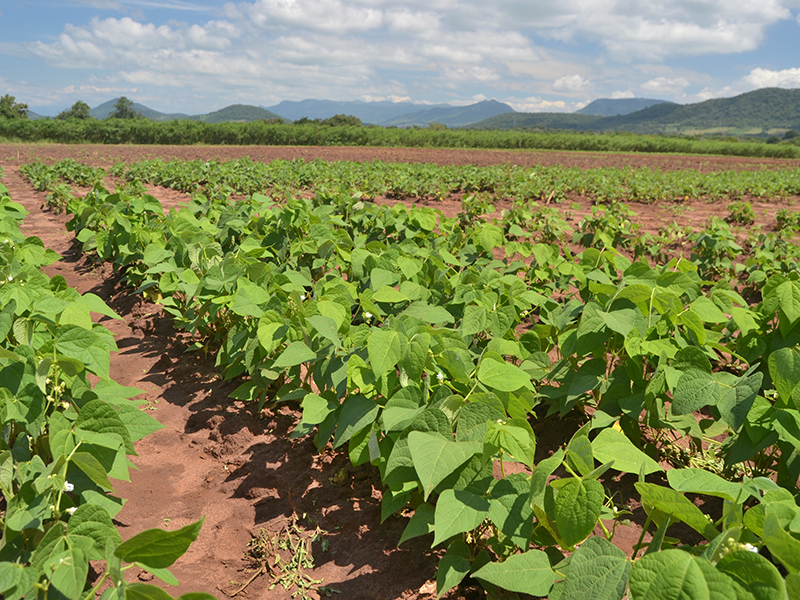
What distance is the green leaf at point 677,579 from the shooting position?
2.79 ft

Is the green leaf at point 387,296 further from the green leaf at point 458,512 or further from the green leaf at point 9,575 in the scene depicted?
the green leaf at point 9,575

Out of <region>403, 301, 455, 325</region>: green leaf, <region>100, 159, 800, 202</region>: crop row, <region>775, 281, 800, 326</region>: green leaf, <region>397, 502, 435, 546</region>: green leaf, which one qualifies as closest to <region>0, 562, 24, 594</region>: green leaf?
<region>397, 502, 435, 546</region>: green leaf

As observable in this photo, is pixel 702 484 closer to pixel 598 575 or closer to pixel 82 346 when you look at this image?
pixel 598 575

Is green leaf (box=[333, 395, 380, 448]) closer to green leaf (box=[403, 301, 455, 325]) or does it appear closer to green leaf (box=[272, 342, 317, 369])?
green leaf (box=[272, 342, 317, 369])

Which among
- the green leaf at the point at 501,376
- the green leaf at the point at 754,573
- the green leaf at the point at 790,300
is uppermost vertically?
the green leaf at the point at 790,300

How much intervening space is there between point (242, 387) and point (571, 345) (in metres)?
1.92

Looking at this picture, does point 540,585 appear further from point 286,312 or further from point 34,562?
point 286,312

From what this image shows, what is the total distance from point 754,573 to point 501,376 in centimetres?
94

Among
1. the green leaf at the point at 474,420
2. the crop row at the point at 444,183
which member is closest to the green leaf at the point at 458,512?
the green leaf at the point at 474,420

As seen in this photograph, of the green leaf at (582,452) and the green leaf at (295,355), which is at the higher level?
the green leaf at (295,355)

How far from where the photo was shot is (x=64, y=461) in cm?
145

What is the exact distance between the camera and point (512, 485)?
1.50 meters

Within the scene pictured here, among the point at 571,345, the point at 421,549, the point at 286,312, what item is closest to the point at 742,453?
the point at 571,345

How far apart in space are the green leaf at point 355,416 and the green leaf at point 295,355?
27 cm
